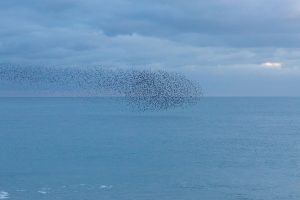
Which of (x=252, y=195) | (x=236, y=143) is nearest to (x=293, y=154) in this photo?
(x=236, y=143)

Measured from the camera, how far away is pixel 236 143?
8012 centimetres

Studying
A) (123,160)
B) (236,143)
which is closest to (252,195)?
(123,160)

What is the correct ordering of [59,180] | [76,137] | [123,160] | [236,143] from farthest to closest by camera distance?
1. [76,137]
2. [236,143]
3. [123,160]
4. [59,180]

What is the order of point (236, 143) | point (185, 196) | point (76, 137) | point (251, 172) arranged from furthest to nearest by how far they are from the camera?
point (76, 137) → point (236, 143) → point (251, 172) → point (185, 196)

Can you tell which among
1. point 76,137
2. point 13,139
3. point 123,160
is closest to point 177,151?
point 123,160

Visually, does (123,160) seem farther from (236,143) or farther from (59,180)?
(236,143)

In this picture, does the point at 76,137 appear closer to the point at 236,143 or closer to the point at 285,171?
the point at 236,143

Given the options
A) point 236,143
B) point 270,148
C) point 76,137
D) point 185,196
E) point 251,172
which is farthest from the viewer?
point 76,137

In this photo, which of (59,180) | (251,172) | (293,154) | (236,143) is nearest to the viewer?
(59,180)

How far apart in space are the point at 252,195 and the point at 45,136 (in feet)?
182

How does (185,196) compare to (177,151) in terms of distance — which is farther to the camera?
(177,151)

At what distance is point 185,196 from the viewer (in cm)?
4025

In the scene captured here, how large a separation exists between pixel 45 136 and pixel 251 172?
4730cm

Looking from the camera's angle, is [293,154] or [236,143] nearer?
[293,154]
